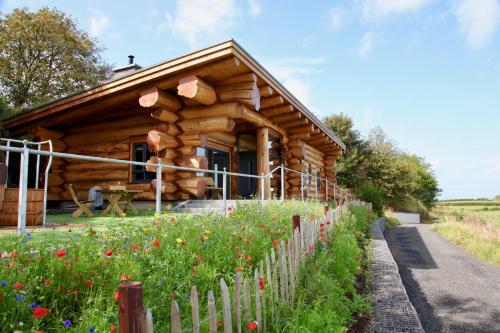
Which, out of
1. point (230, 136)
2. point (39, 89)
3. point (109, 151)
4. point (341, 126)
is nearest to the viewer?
point (109, 151)

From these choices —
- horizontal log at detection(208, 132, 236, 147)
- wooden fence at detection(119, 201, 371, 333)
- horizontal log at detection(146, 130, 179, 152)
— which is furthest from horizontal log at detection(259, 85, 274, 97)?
wooden fence at detection(119, 201, 371, 333)

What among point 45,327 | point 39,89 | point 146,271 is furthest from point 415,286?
point 39,89

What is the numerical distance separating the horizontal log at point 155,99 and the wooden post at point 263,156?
131 inches

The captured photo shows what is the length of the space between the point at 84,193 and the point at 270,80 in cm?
711

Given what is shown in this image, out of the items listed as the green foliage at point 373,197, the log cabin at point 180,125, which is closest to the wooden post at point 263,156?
the log cabin at point 180,125

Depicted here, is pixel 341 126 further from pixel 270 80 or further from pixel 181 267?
pixel 181 267

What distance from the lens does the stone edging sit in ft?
14.4

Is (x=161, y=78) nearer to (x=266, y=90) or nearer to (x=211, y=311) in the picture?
(x=266, y=90)

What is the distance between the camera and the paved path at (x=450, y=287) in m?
5.84

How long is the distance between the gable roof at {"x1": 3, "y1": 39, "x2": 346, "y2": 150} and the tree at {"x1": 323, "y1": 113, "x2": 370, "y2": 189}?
64.2ft

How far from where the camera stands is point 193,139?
870 centimetres

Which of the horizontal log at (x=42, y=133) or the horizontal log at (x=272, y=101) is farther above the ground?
the horizontal log at (x=272, y=101)

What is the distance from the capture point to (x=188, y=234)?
367cm

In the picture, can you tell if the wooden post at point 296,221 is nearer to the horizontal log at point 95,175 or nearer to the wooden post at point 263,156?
the wooden post at point 263,156
